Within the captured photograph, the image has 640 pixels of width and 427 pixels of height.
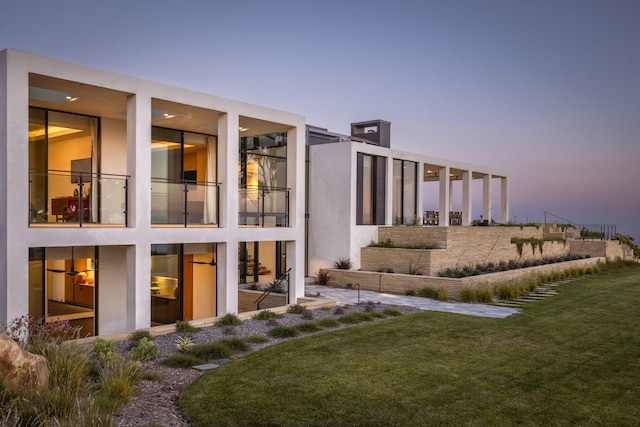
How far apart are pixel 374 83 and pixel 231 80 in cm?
703

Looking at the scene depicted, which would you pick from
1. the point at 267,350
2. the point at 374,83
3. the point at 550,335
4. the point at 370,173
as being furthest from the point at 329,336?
the point at 374,83

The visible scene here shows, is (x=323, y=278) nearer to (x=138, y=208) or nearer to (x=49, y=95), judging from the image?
(x=138, y=208)

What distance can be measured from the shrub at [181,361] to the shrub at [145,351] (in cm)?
29

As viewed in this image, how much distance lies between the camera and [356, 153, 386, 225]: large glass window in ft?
68.3

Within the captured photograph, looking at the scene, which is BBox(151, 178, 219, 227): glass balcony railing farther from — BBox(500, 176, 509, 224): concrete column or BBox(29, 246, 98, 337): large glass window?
BBox(500, 176, 509, 224): concrete column

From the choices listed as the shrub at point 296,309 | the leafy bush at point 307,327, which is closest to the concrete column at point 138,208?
the leafy bush at point 307,327

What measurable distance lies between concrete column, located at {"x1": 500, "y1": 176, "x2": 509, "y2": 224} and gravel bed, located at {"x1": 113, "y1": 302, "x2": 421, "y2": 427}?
885 inches

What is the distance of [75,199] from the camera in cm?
1077

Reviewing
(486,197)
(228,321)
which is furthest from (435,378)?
(486,197)

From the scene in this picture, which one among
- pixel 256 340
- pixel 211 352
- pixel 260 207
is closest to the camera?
pixel 211 352

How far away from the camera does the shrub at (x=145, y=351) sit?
789cm

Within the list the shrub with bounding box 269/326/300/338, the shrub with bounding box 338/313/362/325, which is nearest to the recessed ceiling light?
the shrub with bounding box 269/326/300/338

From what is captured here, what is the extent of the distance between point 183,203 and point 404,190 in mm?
13666

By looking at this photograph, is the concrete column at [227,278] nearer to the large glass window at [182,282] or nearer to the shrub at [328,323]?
the large glass window at [182,282]
